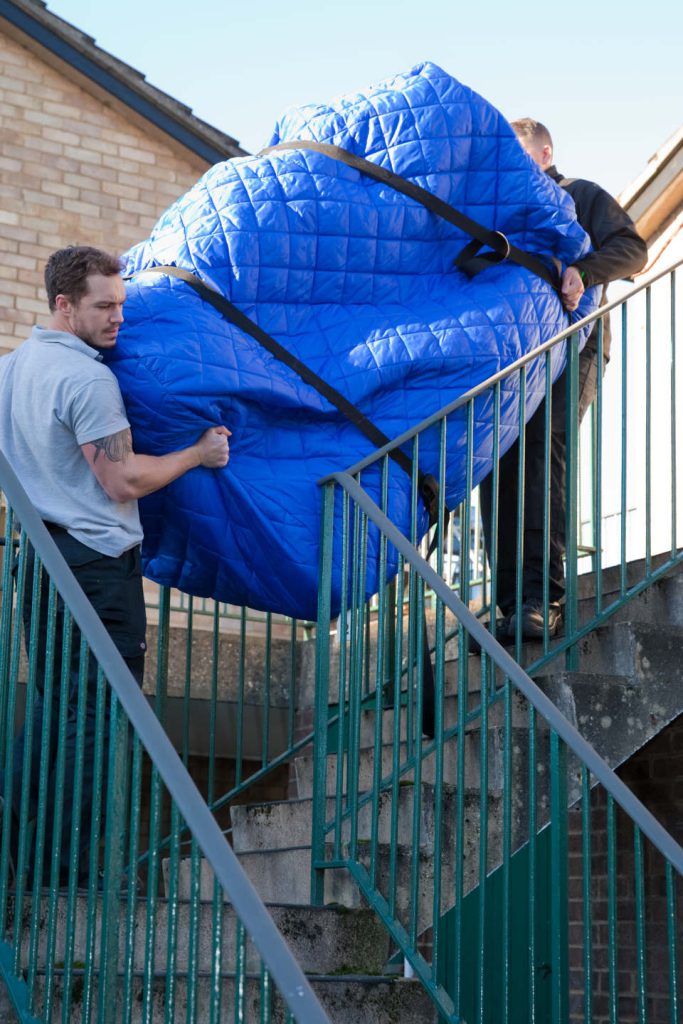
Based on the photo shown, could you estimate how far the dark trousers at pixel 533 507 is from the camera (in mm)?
4859

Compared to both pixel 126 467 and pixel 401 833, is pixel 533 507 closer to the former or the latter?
pixel 401 833

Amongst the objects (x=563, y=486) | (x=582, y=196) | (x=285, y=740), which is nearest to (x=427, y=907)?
(x=563, y=486)

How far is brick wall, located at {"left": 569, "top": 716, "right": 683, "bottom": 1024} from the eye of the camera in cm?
638

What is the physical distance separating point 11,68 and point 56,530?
25.6 ft

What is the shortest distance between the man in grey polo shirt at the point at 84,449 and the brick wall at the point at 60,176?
647 cm

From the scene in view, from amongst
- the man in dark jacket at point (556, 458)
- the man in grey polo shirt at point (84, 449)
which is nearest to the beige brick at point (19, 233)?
the man in dark jacket at point (556, 458)

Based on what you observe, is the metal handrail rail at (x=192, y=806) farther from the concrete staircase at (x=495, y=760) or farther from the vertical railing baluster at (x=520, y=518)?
the vertical railing baluster at (x=520, y=518)

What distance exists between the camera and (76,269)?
390 centimetres

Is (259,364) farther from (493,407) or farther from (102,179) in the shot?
(102,179)

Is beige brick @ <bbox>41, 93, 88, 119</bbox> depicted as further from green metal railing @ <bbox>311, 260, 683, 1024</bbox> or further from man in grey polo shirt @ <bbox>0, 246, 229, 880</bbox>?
man in grey polo shirt @ <bbox>0, 246, 229, 880</bbox>

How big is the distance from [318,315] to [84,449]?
2.91 feet

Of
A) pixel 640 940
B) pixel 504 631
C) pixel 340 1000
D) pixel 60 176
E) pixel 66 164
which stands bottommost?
pixel 340 1000

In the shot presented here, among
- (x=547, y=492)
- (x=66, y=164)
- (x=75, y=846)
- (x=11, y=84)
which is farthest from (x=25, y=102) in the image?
(x=75, y=846)

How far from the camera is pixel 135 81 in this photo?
10.9 metres
